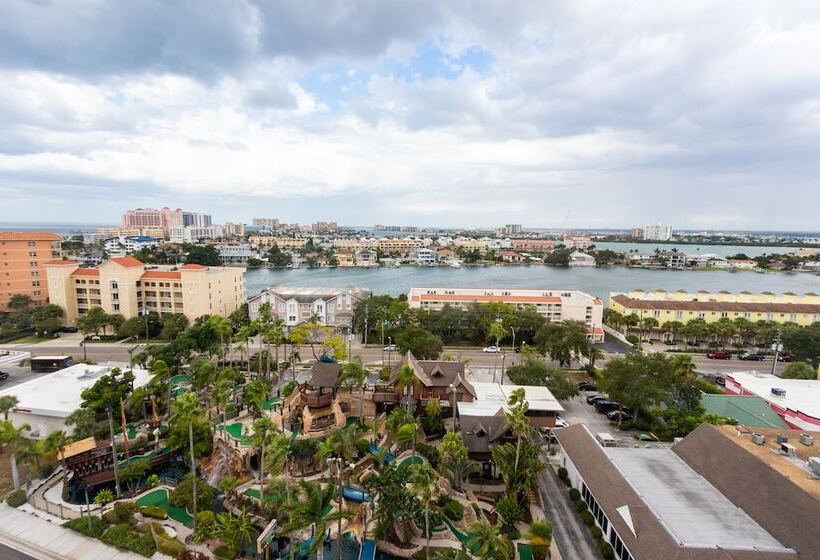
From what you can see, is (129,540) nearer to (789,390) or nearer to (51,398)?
(51,398)

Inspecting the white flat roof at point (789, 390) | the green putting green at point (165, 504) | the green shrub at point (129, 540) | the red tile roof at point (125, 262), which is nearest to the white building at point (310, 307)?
the red tile roof at point (125, 262)

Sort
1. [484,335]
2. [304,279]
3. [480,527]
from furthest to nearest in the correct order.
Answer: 1. [304,279]
2. [484,335]
3. [480,527]

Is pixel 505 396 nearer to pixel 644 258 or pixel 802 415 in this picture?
pixel 802 415

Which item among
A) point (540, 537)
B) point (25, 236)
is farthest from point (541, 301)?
point (25, 236)

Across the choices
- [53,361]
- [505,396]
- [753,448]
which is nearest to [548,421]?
[505,396]

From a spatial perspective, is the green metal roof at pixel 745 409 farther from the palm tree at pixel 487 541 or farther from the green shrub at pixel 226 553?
the green shrub at pixel 226 553

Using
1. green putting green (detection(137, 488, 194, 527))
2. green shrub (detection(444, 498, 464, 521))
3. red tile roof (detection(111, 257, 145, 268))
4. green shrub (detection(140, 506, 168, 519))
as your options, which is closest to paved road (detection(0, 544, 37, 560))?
green shrub (detection(140, 506, 168, 519))
